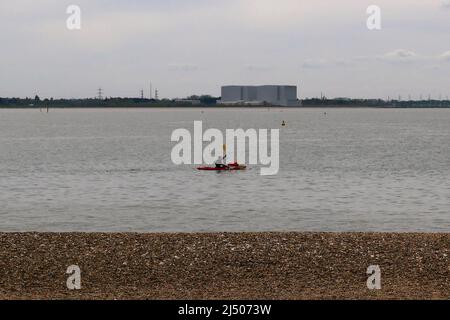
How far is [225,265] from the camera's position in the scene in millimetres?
18906

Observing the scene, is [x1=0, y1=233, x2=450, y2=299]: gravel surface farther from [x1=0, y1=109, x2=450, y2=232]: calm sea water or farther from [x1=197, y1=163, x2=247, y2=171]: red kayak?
[x1=197, y1=163, x2=247, y2=171]: red kayak

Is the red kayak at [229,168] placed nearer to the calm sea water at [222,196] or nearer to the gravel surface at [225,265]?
the calm sea water at [222,196]

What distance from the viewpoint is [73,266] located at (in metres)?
18.6

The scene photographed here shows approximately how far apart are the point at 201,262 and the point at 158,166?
5818cm

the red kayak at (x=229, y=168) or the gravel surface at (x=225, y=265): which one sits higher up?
the gravel surface at (x=225, y=265)

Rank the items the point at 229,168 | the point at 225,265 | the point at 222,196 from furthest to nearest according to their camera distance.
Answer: the point at 229,168, the point at 222,196, the point at 225,265

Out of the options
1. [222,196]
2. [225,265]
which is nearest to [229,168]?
[222,196]

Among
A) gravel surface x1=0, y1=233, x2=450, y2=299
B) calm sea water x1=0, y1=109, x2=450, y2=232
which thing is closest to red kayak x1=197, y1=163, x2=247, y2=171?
calm sea water x1=0, y1=109, x2=450, y2=232

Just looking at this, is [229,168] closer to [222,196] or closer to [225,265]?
[222,196]

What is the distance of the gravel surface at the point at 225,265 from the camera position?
53.4ft

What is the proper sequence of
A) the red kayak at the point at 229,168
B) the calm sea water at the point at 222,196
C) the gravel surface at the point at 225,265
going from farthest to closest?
1. the red kayak at the point at 229,168
2. the calm sea water at the point at 222,196
3. the gravel surface at the point at 225,265

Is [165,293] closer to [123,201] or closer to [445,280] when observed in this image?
[445,280]

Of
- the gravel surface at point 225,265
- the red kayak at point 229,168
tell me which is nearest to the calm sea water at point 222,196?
the red kayak at point 229,168
